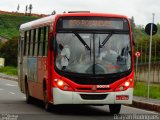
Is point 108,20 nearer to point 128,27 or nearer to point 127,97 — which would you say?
point 128,27

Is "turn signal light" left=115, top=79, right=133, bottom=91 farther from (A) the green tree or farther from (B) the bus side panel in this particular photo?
(A) the green tree

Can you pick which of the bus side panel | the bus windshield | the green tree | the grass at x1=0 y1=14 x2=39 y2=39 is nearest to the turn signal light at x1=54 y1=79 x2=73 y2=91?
the bus windshield

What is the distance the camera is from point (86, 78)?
1845cm

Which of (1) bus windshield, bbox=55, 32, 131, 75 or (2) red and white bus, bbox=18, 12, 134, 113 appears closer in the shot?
(2) red and white bus, bbox=18, 12, 134, 113

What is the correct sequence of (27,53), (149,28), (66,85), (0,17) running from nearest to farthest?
(66,85) → (27,53) → (149,28) → (0,17)

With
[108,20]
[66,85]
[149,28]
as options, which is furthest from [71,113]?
[149,28]

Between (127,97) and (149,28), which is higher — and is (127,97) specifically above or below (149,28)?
below

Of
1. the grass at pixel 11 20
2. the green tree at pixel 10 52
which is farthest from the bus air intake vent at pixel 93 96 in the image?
the grass at pixel 11 20

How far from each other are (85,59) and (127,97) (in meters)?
1.58

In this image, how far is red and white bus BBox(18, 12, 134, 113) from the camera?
18422 mm

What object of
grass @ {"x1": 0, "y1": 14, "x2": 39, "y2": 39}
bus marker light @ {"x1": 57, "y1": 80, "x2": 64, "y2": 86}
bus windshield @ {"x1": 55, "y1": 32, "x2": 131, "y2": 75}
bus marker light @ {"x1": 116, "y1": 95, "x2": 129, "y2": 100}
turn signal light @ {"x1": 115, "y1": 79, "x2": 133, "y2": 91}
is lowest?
grass @ {"x1": 0, "y1": 14, "x2": 39, "y2": 39}

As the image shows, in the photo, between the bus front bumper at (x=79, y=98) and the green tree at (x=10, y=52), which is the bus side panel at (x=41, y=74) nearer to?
the bus front bumper at (x=79, y=98)

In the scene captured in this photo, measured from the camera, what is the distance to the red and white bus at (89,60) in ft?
60.4

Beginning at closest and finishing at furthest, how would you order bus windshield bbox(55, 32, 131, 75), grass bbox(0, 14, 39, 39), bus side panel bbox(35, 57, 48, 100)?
bus windshield bbox(55, 32, 131, 75) < bus side panel bbox(35, 57, 48, 100) < grass bbox(0, 14, 39, 39)
